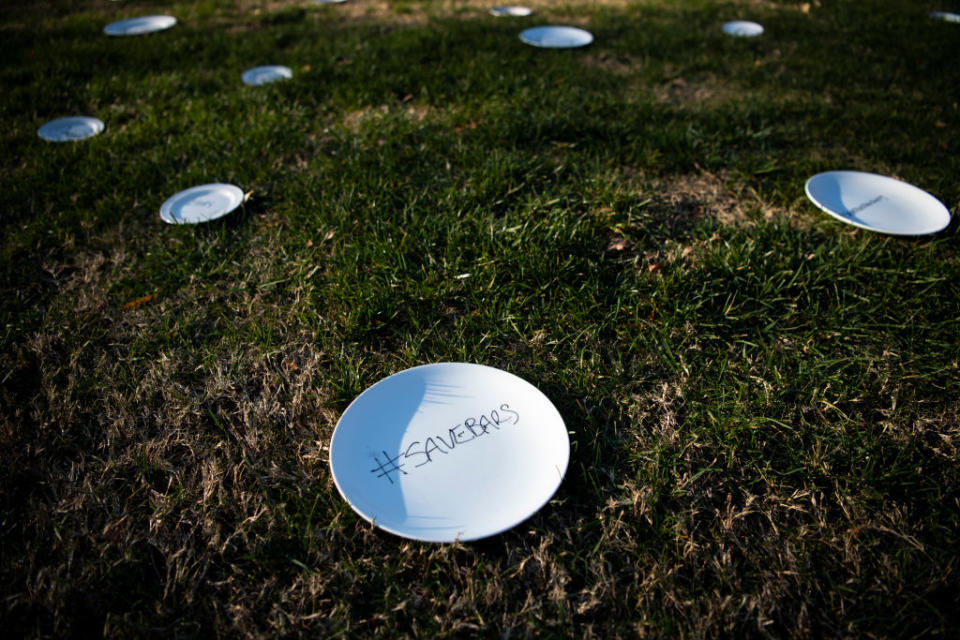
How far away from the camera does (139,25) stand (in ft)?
17.4

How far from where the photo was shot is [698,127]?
346 centimetres

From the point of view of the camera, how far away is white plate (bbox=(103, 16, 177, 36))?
Result: 16.8 feet

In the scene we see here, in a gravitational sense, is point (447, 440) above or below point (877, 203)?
below

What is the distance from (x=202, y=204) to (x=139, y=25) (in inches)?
158

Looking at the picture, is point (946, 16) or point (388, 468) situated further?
point (946, 16)

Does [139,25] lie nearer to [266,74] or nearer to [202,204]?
[266,74]

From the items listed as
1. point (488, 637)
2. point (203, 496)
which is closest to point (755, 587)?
point (488, 637)

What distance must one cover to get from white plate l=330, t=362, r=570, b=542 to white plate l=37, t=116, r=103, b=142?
10.6 feet

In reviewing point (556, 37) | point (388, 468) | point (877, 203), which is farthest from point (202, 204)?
point (556, 37)

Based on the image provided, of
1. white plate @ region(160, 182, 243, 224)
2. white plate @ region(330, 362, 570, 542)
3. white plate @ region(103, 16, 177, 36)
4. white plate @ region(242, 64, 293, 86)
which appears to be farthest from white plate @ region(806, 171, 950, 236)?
white plate @ region(103, 16, 177, 36)

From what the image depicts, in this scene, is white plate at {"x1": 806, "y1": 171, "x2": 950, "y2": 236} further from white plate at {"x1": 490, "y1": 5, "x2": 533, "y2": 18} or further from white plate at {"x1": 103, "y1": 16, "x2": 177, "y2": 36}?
white plate at {"x1": 103, "y1": 16, "x2": 177, "y2": 36}

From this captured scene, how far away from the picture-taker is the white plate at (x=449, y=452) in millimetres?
1460

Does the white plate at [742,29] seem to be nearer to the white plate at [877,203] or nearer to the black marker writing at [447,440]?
the white plate at [877,203]

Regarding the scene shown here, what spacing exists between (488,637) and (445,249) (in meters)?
1.65
